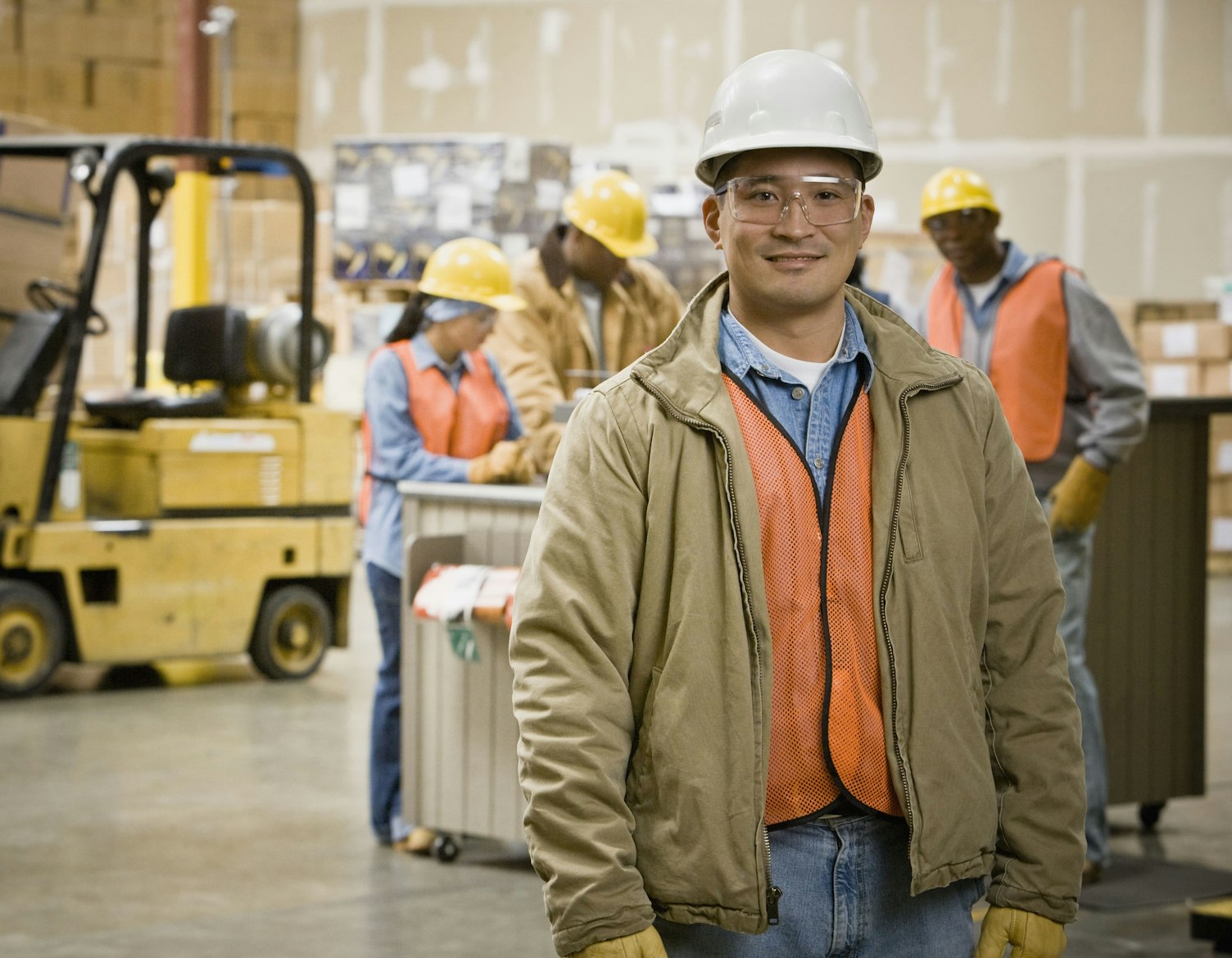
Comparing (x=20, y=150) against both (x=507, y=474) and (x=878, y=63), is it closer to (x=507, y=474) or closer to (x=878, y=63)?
(x=507, y=474)

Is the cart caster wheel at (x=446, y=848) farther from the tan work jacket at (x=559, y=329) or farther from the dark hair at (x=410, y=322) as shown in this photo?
the dark hair at (x=410, y=322)

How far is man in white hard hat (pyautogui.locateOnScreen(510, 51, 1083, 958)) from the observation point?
195 cm

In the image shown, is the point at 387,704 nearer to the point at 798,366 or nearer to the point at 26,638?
the point at 26,638

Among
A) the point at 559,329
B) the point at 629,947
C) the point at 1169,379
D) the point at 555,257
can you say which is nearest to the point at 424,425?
the point at 559,329

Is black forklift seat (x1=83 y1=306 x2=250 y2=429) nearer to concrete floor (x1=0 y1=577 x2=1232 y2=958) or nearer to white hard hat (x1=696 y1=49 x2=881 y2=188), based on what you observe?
concrete floor (x1=0 y1=577 x2=1232 y2=958)

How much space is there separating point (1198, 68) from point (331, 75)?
7570 mm

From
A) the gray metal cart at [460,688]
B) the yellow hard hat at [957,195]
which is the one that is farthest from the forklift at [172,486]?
the yellow hard hat at [957,195]

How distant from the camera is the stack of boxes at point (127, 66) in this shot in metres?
14.9

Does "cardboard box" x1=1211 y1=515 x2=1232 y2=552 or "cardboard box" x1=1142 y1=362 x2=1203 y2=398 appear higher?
"cardboard box" x1=1142 y1=362 x2=1203 y2=398

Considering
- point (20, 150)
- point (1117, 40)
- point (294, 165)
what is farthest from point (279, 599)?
point (1117, 40)

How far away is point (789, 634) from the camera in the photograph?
2014 millimetres

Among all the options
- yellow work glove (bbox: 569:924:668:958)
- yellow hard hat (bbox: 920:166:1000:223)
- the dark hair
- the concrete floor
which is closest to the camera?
yellow work glove (bbox: 569:924:668:958)

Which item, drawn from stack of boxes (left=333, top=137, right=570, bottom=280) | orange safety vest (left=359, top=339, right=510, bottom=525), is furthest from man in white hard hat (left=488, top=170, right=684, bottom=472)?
stack of boxes (left=333, top=137, right=570, bottom=280)

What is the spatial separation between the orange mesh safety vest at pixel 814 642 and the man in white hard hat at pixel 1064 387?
2987mm
